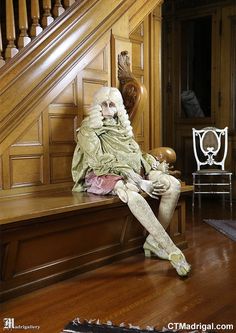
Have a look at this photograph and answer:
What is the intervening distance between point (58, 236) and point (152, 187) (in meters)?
0.79

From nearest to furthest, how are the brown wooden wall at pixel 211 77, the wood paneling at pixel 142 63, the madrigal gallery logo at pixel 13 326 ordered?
the madrigal gallery logo at pixel 13 326 → the wood paneling at pixel 142 63 → the brown wooden wall at pixel 211 77

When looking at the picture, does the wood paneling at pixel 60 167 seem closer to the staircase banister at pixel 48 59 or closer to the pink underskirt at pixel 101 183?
the pink underskirt at pixel 101 183

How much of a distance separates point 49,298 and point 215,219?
271cm

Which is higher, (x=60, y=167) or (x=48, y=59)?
(x=48, y=59)

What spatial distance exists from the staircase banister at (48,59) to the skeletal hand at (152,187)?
0.95 m

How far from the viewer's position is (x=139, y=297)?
2543mm

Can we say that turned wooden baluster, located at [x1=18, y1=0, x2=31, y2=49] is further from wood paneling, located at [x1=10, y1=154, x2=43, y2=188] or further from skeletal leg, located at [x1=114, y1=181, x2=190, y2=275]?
skeletal leg, located at [x1=114, y1=181, x2=190, y2=275]

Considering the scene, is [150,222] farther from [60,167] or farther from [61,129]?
[61,129]

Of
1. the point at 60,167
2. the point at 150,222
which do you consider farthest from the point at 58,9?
the point at 150,222

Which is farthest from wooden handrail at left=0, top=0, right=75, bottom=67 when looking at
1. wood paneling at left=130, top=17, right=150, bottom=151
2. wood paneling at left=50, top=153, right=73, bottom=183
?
wood paneling at left=130, top=17, right=150, bottom=151

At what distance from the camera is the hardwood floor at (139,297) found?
226 cm

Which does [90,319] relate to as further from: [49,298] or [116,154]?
[116,154]

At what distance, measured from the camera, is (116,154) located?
3.28m

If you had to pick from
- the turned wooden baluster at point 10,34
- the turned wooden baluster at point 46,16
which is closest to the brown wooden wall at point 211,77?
the turned wooden baluster at point 46,16
